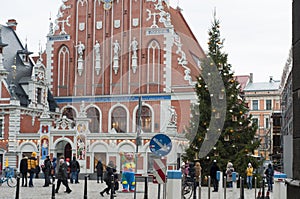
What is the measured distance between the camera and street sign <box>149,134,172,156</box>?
14.0 meters

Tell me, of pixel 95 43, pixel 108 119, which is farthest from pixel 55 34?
pixel 108 119

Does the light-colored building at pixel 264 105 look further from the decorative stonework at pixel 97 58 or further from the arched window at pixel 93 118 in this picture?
the arched window at pixel 93 118

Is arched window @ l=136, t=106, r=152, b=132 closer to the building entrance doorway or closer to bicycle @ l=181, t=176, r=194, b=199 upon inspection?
the building entrance doorway

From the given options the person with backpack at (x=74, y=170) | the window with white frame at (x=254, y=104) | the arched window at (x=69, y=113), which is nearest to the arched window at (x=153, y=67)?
the arched window at (x=69, y=113)

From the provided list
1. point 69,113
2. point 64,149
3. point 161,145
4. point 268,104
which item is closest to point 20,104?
point 69,113

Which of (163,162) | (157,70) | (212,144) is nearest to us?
(163,162)

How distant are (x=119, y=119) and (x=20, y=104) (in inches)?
304

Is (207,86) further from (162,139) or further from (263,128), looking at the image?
(263,128)

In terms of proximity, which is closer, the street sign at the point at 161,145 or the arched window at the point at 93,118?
the street sign at the point at 161,145

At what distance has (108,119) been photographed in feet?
150

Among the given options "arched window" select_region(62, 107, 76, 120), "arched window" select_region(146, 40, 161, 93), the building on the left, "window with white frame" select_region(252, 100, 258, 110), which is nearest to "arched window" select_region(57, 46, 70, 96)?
the building on the left

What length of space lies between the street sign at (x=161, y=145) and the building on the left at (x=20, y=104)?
29.9 m

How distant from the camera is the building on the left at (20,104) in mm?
43906

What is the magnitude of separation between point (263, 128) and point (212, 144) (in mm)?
52103
